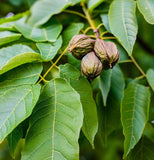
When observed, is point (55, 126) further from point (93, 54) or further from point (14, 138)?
point (93, 54)

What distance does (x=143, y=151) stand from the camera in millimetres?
1462

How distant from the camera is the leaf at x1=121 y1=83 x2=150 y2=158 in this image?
3.96 ft

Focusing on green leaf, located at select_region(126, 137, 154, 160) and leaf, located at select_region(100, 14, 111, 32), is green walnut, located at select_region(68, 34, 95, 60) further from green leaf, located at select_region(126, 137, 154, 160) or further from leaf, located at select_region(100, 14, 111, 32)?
green leaf, located at select_region(126, 137, 154, 160)

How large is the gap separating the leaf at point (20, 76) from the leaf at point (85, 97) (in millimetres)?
136

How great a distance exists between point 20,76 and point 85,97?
1.11ft

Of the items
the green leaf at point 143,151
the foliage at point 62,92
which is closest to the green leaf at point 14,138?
the foliage at point 62,92

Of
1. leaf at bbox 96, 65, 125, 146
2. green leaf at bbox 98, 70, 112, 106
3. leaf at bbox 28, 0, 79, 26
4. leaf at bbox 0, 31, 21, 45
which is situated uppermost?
leaf at bbox 0, 31, 21, 45

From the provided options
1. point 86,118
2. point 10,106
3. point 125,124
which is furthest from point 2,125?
point 125,124

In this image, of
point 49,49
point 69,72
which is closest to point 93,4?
point 49,49

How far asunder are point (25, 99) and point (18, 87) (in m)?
0.09

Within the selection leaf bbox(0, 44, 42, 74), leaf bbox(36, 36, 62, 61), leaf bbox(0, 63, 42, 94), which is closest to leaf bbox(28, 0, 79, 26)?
leaf bbox(36, 36, 62, 61)

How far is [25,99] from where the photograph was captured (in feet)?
3.57

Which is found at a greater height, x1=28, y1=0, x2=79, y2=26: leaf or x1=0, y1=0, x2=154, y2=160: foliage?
x1=28, y1=0, x2=79, y2=26: leaf

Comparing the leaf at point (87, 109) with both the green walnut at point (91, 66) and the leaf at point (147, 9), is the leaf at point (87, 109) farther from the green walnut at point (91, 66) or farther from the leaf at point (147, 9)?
the leaf at point (147, 9)
